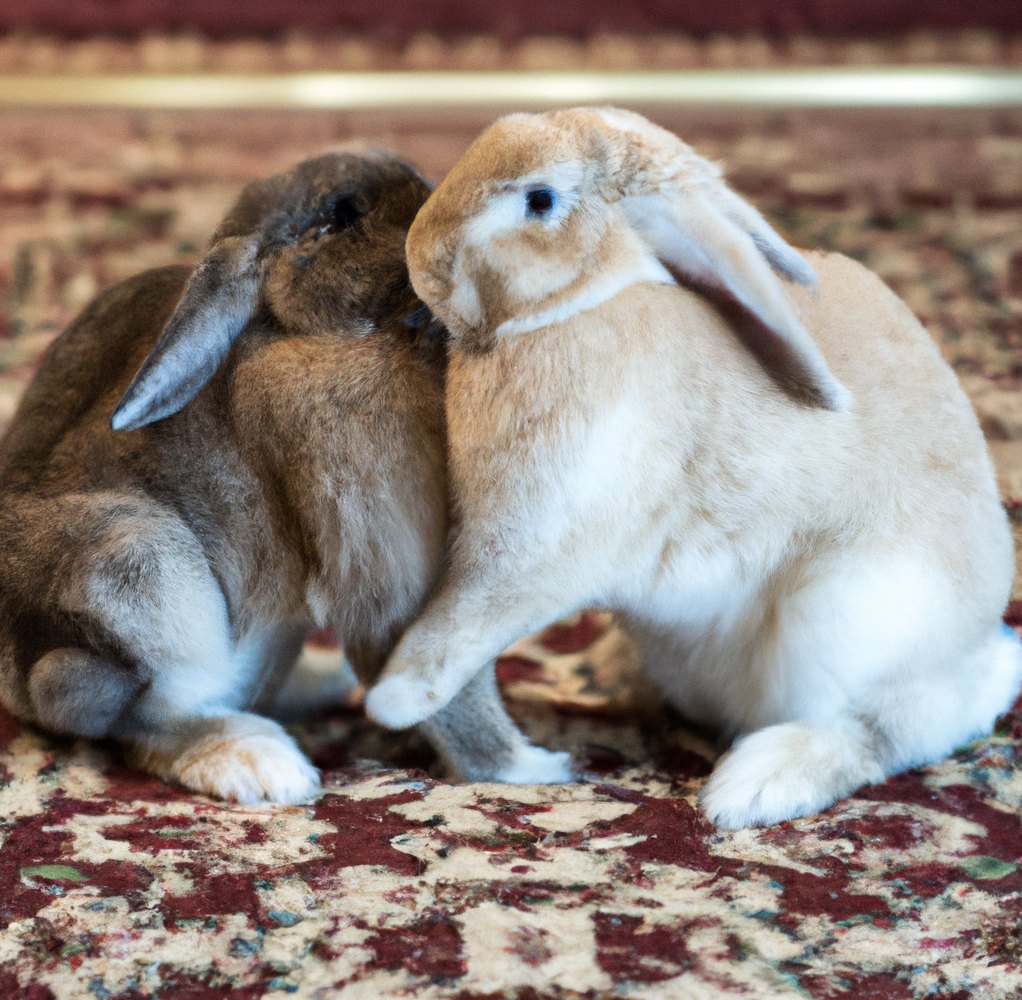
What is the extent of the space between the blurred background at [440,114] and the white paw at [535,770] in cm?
174

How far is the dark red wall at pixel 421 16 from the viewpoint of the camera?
3.44m

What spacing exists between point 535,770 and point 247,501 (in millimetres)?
529

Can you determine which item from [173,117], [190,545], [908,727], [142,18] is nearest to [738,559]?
[908,727]

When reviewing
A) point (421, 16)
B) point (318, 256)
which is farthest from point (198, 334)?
point (421, 16)

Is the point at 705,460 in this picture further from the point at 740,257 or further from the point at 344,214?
the point at 344,214

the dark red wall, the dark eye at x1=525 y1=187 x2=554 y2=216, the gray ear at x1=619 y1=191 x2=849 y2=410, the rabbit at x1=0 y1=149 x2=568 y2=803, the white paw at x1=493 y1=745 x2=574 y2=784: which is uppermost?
the dark red wall

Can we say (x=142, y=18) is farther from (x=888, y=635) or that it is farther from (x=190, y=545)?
(x=888, y=635)

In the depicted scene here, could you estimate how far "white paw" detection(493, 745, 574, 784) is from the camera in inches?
61.2

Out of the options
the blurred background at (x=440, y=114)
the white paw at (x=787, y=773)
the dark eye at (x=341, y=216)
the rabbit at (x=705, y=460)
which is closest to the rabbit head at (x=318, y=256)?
the dark eye at (x=341, y=216)

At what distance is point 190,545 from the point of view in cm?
148

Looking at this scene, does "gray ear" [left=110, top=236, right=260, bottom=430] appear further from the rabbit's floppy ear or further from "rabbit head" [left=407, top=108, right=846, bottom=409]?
the rabbit's floppy ear

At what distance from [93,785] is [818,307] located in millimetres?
1085

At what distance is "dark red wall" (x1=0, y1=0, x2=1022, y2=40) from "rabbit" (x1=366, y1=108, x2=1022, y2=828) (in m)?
2.28

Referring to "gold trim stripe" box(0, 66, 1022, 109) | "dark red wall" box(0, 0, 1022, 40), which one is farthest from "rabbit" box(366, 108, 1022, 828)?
"dark red wall" box(0, 0, 1022, 40)
